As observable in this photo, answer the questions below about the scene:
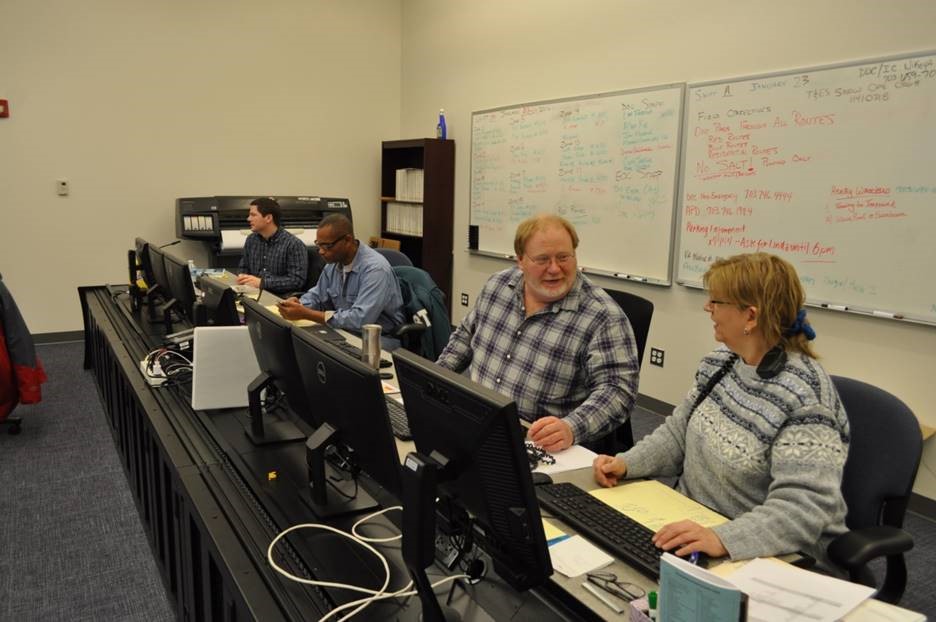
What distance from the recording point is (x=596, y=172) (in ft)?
13.8

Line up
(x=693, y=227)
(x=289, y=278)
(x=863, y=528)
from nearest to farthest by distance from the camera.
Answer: (x=863, y=528) < (x=693, y=227) < (x=289, y=278)

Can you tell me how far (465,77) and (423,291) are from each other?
2783 mm

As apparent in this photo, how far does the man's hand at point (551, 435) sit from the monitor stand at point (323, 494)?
46 centimetres

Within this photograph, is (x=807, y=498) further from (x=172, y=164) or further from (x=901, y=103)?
(x=172, y=164)

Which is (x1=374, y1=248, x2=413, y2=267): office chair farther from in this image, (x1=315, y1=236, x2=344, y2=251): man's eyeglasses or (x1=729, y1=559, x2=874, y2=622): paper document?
(x1=729, y1=559, x2=874, y2=622): paper document

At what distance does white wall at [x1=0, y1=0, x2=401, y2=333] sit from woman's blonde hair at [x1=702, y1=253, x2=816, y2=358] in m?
5.19

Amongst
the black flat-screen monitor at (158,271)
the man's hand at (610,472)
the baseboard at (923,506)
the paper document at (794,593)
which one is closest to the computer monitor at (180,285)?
the black flat-screen monitor at (158,271)

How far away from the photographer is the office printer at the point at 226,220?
530 cm

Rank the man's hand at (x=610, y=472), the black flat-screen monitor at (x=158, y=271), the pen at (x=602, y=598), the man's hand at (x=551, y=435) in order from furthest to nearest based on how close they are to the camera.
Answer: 1. the black flat-screen monitor at (x=158, y=271)
2. the man's hand at (x=551, y=435)
3. the man's hand at (x=610, y=472)
4. the pen at (x=602, y=598)

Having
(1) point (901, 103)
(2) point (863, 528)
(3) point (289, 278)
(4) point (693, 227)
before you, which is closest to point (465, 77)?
(3) point (289, 278)

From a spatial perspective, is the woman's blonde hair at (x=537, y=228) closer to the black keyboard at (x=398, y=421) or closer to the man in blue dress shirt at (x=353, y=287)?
the black keyboard at (x=398, y=421)

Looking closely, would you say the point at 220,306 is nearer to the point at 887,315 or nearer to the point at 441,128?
the point at 887,315

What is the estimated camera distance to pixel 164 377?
2348 millimetres

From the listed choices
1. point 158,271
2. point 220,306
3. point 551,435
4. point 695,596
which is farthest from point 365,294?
point 695,596
